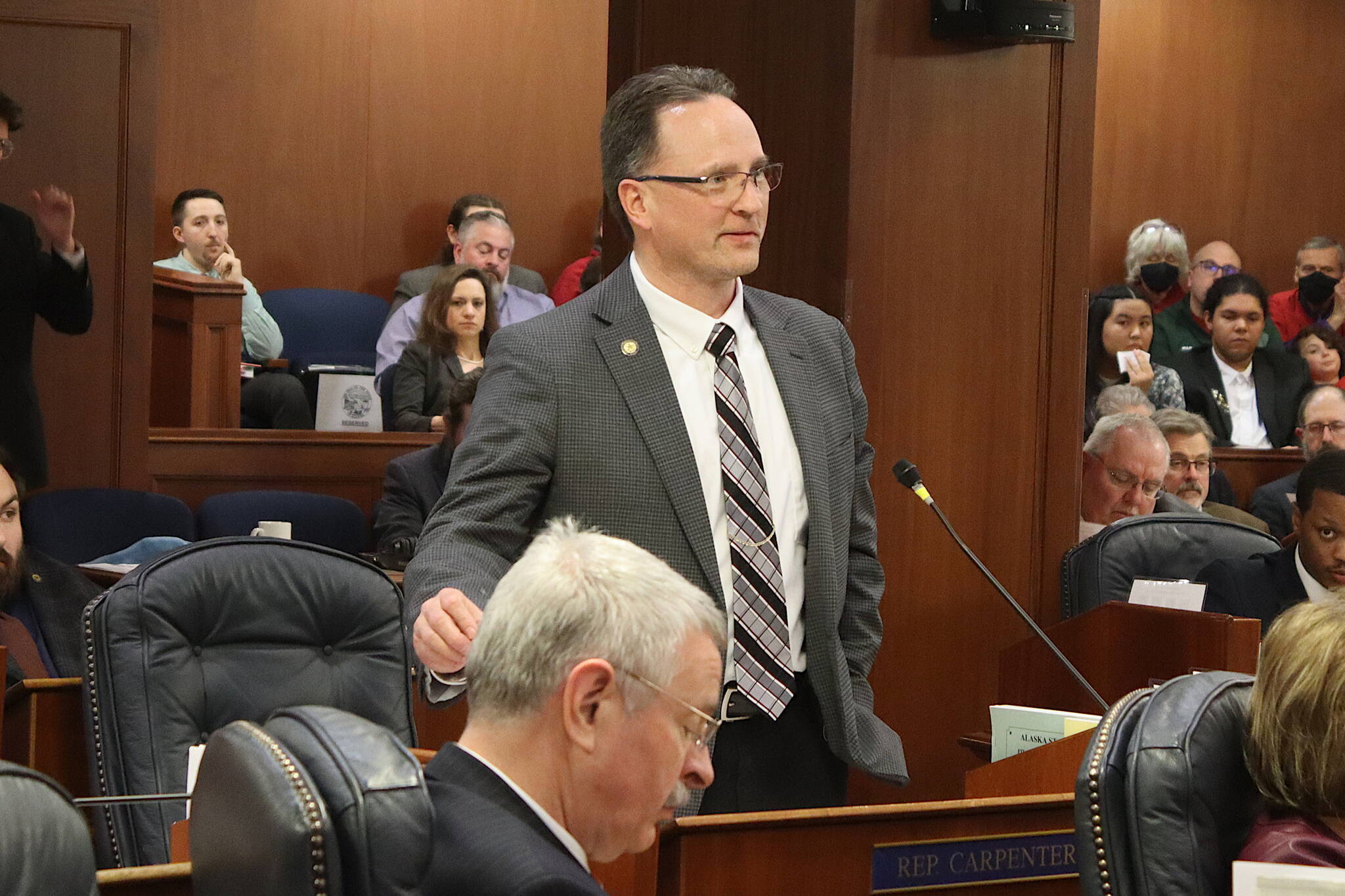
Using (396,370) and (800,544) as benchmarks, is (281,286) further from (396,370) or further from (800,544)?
(800,544)

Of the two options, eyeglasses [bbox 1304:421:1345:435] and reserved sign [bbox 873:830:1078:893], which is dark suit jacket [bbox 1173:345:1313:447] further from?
reserved sign [bbox 873:830:1078:893]

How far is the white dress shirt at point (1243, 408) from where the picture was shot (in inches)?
275

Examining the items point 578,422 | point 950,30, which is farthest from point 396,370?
point 578,422

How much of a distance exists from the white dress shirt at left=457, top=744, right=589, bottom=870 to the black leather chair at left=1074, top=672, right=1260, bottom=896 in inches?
25.6

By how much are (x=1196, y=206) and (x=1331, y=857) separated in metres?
8.22

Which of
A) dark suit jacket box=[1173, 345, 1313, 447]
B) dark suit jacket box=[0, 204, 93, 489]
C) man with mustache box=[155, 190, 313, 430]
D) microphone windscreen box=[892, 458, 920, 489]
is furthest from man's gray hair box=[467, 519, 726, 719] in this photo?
dark suit jacket box=[1173, 345, 1313, 447]

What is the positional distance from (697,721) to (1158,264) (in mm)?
6943

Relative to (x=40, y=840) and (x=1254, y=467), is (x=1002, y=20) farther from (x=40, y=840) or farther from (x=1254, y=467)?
(x=1254, y=467)

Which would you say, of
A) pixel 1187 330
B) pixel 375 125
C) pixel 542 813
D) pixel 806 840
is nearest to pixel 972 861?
pixel 806 840

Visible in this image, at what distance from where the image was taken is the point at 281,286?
803cm

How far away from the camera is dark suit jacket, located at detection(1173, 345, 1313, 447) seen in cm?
682

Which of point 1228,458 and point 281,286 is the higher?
point 281,286

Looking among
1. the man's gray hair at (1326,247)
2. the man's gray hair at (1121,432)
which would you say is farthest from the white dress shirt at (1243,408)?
the man's gray hair at (1121,432)

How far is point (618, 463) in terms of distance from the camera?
83.7 inches
